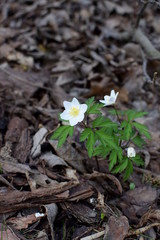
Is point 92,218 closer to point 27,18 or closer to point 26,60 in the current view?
point 26,60

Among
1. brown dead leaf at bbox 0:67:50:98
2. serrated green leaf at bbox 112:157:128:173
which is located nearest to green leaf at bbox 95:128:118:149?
serrated green leaf at bbox 112:157:128:173

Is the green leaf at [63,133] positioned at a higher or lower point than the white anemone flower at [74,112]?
lower

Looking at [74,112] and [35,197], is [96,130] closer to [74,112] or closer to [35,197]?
[74,112]

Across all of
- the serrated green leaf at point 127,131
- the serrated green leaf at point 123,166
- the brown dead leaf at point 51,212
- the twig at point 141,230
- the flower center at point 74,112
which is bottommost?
the twig at point 141,230

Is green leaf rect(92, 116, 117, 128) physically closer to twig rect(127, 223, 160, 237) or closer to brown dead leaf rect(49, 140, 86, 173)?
brown dead leaf rect(49, 140, 86, 173)

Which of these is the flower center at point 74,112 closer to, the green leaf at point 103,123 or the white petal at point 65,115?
the white petal at point 65,115

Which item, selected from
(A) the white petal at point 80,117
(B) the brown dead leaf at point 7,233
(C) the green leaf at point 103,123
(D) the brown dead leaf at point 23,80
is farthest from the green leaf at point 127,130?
(D) the brown dead leaf at point 23,80

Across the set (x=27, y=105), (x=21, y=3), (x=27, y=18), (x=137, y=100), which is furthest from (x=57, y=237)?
(x=21, y=3)
